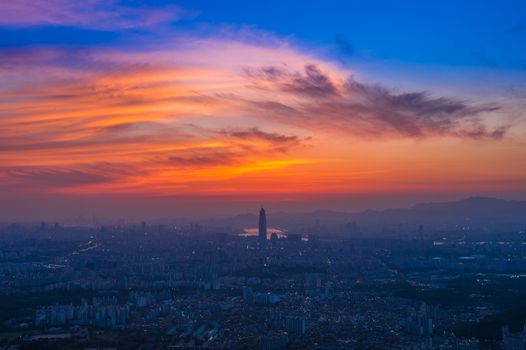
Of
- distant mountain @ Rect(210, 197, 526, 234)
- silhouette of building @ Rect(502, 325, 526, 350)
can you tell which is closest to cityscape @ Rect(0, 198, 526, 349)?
silhouette of building @ Rect(502, 325, 526, 350)

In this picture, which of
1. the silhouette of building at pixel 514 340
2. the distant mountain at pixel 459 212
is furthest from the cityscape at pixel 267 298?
the distant mountain at pixel 459 212

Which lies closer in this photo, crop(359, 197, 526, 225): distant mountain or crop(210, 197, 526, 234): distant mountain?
crop(210, 197, 526, 234): distant mountain

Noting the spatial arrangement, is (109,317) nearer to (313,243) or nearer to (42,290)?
(42,290)

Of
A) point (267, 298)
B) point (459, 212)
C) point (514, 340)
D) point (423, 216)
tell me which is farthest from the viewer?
point (423, 216)

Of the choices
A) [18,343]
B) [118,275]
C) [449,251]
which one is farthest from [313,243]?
[18,343]

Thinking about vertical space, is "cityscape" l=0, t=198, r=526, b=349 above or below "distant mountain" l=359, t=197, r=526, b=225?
below

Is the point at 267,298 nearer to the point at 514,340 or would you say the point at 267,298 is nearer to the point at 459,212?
the point at 514,340

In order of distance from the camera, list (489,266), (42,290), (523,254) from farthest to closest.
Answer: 1. (523,254)
2. (489,266)
3. (42,290)

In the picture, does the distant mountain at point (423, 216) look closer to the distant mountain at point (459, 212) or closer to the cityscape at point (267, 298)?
the distant mountain at point (459, 212)

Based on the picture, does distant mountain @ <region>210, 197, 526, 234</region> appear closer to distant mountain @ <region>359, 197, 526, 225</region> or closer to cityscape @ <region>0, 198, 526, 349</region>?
distant mountain @ <region>359, 197, 526, 225</region>

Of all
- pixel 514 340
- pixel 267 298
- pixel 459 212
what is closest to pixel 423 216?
pixel 459 212

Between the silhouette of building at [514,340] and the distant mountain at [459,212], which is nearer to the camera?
the silhouette of building at [514,340]
